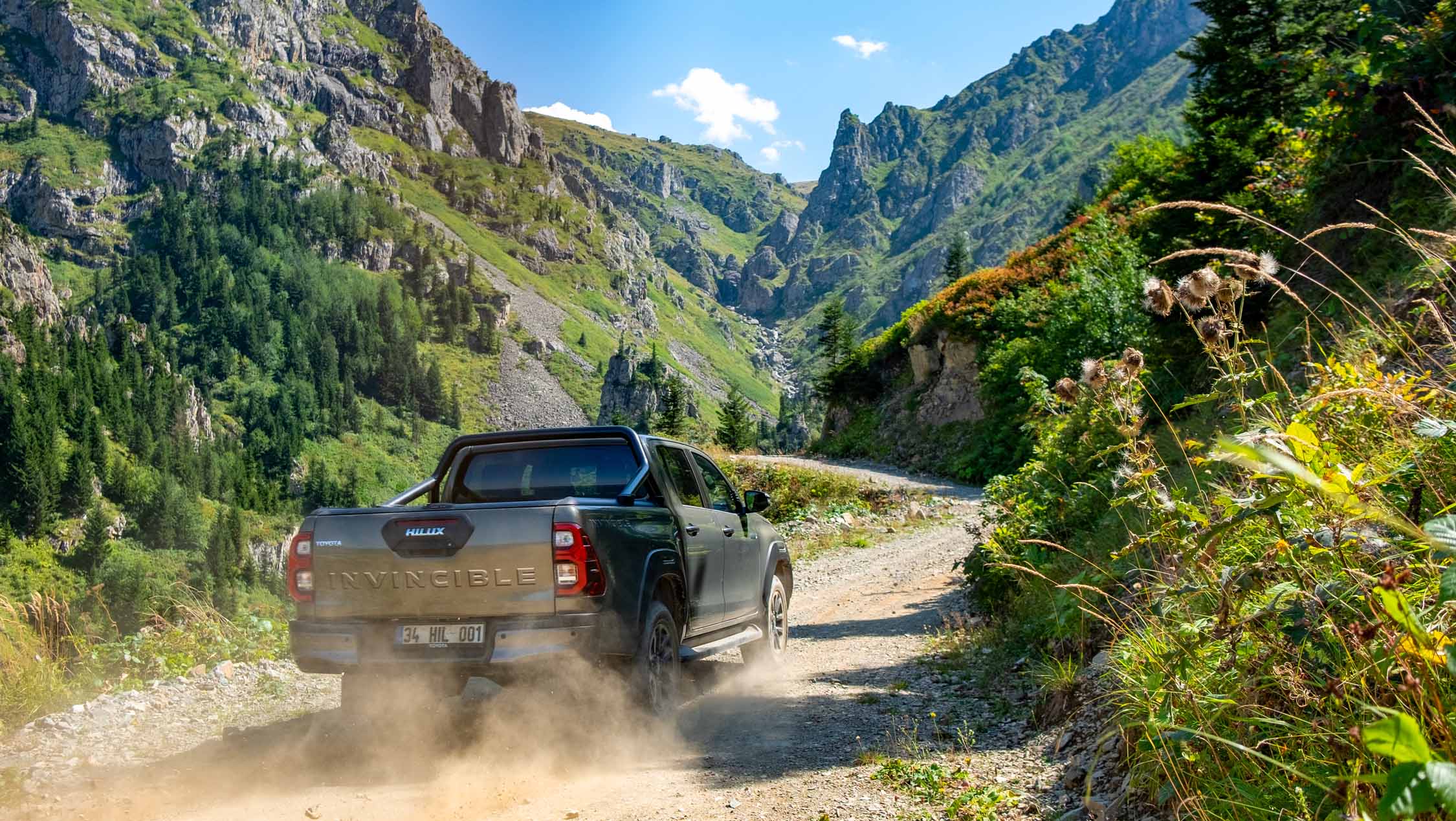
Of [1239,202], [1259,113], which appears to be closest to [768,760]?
[1239,202]

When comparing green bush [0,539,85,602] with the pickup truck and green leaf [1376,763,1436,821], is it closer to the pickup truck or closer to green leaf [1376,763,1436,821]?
the pickup truck

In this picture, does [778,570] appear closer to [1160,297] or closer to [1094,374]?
[1094,374]

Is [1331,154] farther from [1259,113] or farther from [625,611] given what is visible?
[625,611]

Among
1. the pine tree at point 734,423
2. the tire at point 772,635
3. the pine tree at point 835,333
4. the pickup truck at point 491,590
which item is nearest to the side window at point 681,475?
the pickup truck at point 491,590

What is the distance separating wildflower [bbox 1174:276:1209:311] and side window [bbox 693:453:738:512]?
4.51 meters

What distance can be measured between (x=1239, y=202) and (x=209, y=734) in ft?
55.2

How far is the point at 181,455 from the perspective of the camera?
512 ft

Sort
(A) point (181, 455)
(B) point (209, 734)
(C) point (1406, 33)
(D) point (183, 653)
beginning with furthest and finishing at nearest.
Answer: (A) point (181, 455) < (C) point (1406, 33) < (D) point (183, 653) < (B) point (209, 734)

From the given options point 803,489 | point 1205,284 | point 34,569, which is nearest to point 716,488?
point 1205,284

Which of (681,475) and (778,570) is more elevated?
(681,475)

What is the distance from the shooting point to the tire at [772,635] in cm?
857

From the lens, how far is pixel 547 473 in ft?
23.0

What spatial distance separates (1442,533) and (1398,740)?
16.4 inches

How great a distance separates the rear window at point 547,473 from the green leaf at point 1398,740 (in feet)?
19.2
